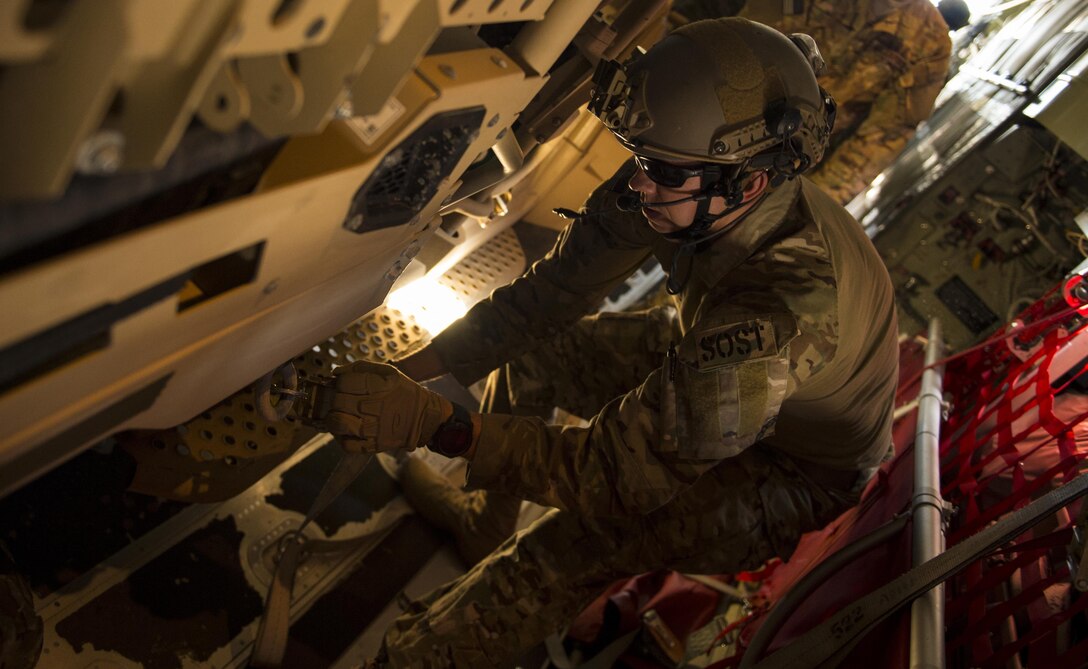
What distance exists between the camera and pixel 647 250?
253 cm

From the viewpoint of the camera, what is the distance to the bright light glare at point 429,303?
2.79 meters

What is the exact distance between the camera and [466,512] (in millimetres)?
2697

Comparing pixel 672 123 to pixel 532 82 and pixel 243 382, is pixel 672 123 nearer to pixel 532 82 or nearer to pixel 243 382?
pixel 532 82

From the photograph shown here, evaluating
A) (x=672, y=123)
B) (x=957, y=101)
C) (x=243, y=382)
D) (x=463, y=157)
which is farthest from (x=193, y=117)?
(x=957, y=101)

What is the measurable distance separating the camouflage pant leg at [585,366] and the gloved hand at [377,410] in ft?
3.14

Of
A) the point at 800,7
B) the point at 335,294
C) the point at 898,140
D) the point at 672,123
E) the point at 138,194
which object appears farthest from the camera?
the point at 898,140

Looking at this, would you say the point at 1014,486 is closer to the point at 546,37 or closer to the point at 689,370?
the point at 689,370

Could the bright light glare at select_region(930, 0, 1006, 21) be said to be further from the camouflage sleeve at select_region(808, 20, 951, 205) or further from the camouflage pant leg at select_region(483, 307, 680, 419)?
the camouflage pant leg at select_region(483, 307, 680, 419)

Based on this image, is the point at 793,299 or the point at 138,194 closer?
the point at 138,194

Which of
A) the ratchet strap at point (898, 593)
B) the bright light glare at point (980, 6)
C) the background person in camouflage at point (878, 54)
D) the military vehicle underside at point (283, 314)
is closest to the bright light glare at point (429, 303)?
the military vehicle underside at point (283, 314)

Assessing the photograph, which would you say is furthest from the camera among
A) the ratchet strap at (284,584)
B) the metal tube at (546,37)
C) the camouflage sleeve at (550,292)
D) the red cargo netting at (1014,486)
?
the camouflage sleeve at (550,292)

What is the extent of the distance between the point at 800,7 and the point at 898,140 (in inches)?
41.7

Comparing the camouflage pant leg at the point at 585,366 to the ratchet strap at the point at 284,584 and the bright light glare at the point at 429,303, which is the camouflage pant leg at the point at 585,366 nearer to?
the bright light glare at the point at 429,303

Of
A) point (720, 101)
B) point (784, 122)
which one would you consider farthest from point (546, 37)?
point (784, 122)
